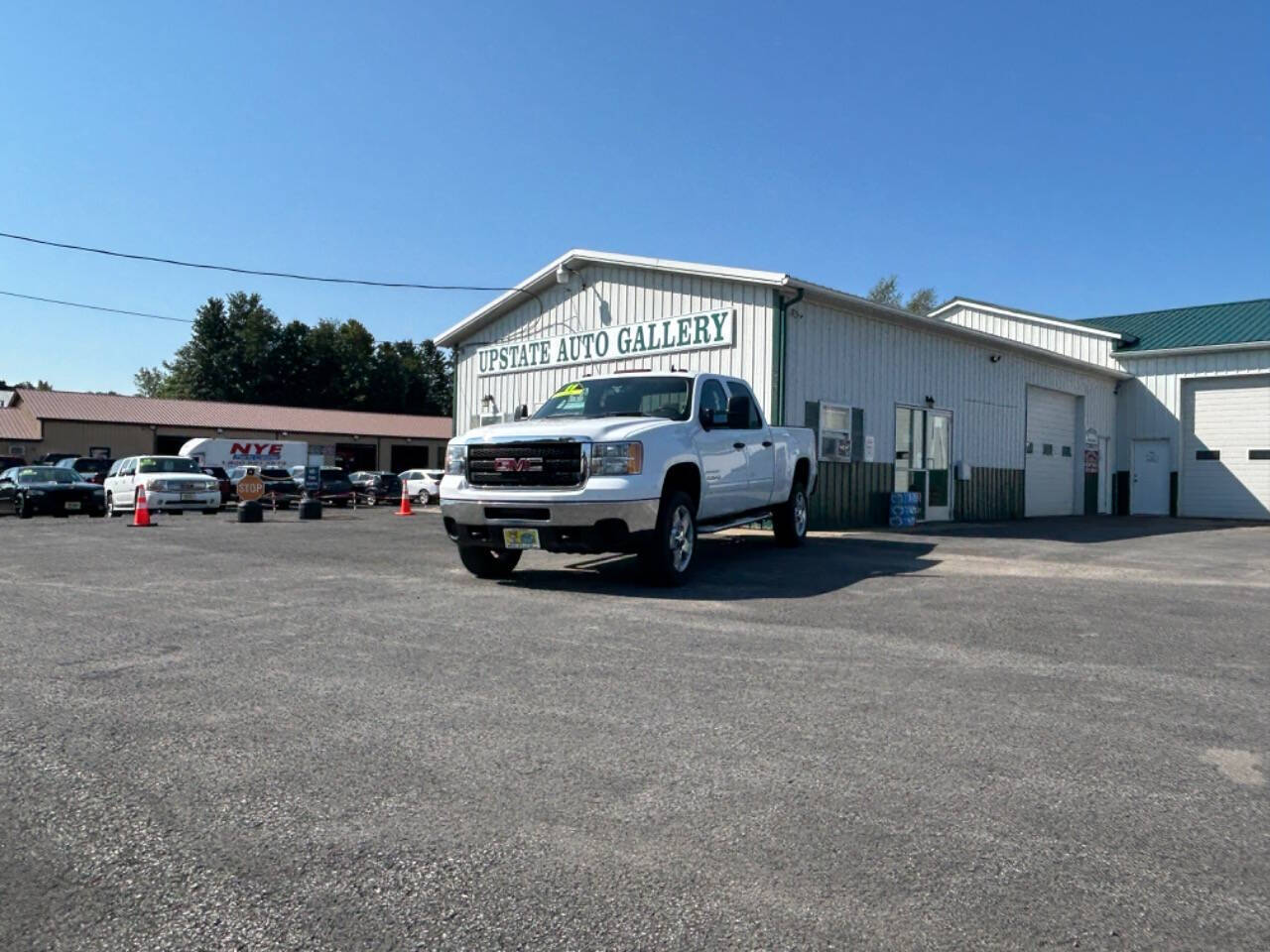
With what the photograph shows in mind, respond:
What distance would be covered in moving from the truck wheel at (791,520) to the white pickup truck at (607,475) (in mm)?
1993

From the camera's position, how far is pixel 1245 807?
11.5ft

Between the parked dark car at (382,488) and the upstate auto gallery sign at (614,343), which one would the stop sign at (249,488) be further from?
the parked dark car at (382,488)


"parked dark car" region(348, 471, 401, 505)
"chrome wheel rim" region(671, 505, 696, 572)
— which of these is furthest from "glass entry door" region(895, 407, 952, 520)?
"parked dark car" region(348, 471, 401, 505)

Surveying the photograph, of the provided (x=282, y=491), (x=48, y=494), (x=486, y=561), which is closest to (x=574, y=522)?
(x=486, y=561)

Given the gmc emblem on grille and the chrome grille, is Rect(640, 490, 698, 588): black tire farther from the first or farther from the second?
the gmc emblem on grille

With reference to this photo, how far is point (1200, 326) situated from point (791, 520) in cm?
2076

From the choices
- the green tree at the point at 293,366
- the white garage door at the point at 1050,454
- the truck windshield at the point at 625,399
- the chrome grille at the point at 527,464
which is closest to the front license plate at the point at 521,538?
the chrome grille at the point at 527,464

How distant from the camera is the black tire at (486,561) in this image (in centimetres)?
948

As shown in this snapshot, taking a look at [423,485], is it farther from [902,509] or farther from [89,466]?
[902,509]

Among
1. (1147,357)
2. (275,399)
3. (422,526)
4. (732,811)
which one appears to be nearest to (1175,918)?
(732,811)

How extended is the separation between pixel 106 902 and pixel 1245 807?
389 centimetres

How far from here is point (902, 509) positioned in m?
18.6

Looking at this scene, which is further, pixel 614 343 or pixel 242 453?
pixel 242 453

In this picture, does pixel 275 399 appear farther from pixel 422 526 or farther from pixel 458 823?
pixel 458 823
